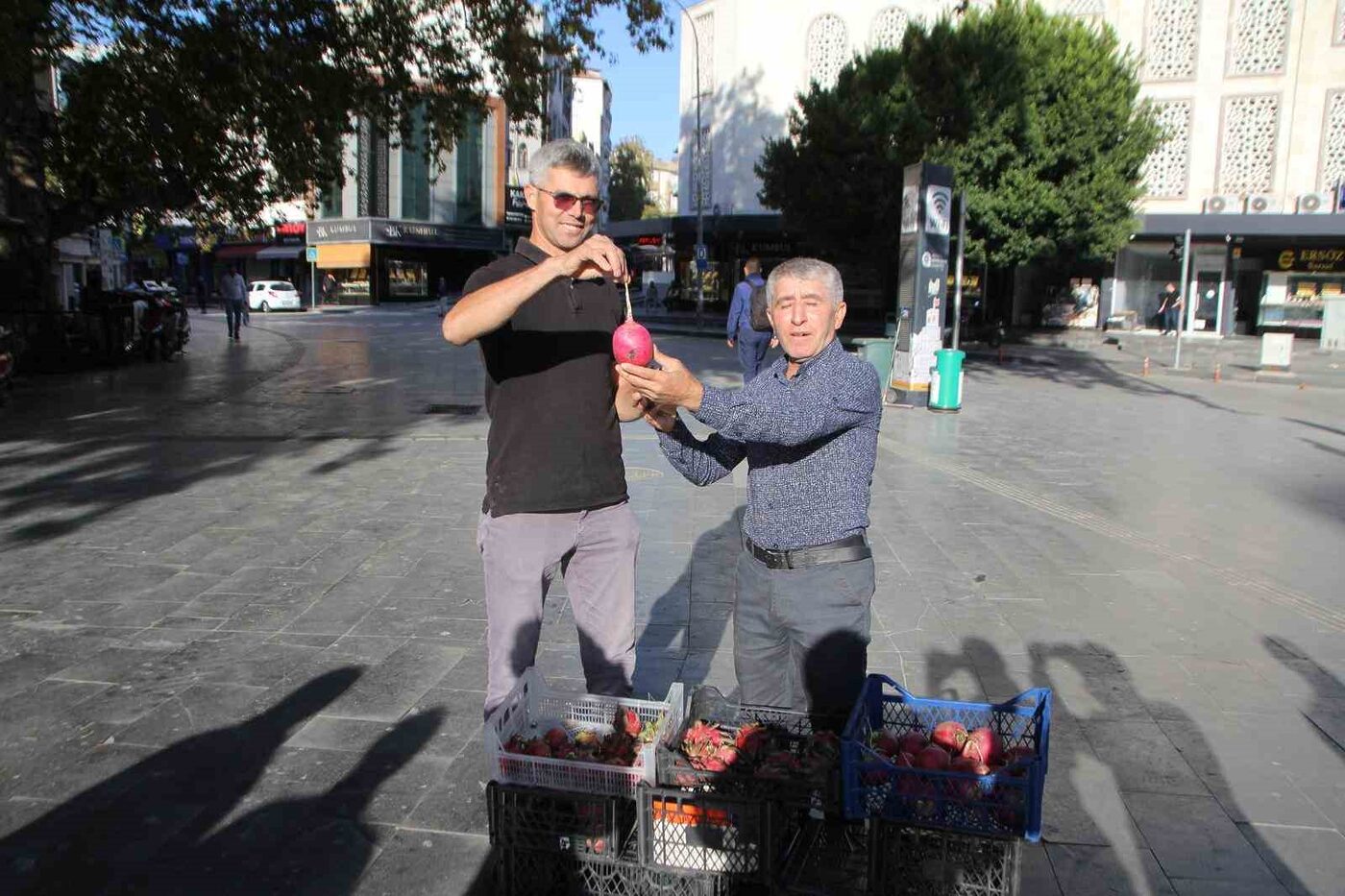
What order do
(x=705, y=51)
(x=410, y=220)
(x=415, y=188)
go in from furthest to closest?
(x=415, y=188)
(x=410, y=220)
(x=705, y=51)

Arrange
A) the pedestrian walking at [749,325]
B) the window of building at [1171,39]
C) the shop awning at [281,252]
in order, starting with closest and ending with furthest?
the pedestrian walking at [749,325] → the window of building at [1171,39] → the shop awning at [281,252]

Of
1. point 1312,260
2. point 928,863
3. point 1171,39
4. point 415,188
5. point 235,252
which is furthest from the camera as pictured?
point 235,252

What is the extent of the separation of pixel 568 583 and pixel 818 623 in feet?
2.56

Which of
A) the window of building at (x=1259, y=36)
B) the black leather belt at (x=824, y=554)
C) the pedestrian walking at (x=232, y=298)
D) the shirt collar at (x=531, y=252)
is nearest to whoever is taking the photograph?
the shirt collar at (x=531, y=252)

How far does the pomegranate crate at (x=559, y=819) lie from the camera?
2334mm

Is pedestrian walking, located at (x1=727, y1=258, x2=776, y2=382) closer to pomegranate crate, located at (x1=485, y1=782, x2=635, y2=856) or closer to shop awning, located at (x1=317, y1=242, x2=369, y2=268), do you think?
pomegranate crate, located at (x1=485, y1=782, x2=635, y2=856)

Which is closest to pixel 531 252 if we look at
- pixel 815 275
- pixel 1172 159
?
pixel 815 275

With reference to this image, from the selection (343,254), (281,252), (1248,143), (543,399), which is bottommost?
(543,399)

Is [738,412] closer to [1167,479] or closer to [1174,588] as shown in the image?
[1174,588]

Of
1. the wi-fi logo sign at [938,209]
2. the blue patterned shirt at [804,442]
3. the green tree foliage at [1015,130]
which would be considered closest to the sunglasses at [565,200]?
the blue patterned shirt at [804,442]

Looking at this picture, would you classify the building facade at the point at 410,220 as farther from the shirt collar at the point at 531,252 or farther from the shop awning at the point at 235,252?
the shirt collar at the point at 531,252

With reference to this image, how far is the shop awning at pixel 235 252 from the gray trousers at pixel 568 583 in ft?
180

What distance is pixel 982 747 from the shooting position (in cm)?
238

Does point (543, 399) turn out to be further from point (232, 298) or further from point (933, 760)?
point (232, 298)
